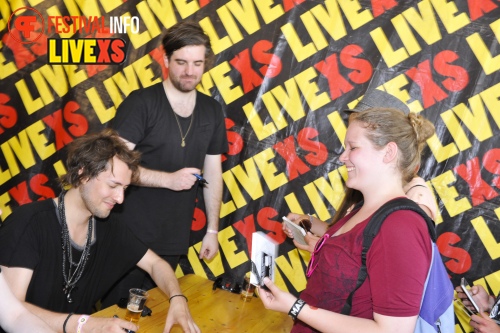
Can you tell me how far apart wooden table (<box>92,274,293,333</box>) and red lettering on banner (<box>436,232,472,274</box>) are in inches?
41.8

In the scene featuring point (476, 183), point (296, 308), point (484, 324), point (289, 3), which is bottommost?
point (484, 324)

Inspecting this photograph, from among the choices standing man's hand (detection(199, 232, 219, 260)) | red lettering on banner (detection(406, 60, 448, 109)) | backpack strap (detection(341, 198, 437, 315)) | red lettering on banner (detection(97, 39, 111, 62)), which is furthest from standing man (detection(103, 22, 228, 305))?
backpack strap (detection(341, 198, 437, 315))

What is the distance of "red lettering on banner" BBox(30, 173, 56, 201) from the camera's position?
4199 mm

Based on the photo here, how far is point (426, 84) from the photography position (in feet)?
11.2

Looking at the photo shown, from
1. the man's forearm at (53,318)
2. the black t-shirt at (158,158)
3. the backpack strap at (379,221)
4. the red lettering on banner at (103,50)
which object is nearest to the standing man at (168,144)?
the black t-shirt at (158,158)

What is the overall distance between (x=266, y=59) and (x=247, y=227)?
3.19 ft

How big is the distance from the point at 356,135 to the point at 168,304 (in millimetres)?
1184

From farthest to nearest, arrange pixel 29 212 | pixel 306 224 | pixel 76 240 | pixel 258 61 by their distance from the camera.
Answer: pixel 258 61 → pixel 306 224 → pixel 76 240 → pixel 29 212

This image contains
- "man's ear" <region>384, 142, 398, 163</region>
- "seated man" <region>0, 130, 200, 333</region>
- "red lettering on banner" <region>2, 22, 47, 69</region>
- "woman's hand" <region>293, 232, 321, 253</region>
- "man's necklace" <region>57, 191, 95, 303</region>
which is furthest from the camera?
"red lettering on banner" <region>2, 22, 47, 69</region>

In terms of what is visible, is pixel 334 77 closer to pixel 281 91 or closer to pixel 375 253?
pixel 281 91

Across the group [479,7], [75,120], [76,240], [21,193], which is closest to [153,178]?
[76,240]

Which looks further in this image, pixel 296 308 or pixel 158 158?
pixel 158 158

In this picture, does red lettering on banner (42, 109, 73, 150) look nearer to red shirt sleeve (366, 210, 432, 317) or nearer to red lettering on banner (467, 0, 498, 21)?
red lettering on banner (467, 0, 498, 21)

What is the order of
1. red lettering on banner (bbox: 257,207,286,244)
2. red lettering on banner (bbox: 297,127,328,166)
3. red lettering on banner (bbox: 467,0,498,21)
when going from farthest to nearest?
red lettering on banner (bbox: 257,207,286,244)
red lettering on banner (bbox: 297,127,328,166)
red lettering on banner (bbox: 467,0,498,21)
